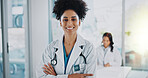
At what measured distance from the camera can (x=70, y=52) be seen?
181 cm

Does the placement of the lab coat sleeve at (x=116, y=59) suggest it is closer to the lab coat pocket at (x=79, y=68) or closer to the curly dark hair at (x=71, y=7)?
the lab coat pocket at (x=79, y=68)

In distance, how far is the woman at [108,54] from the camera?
1975 millimetres

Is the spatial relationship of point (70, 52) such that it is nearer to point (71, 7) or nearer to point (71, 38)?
point (71, 38)

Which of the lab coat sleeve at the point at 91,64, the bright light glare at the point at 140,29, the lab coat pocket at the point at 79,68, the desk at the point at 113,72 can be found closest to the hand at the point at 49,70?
the lab coat pocket at the point at 79,68

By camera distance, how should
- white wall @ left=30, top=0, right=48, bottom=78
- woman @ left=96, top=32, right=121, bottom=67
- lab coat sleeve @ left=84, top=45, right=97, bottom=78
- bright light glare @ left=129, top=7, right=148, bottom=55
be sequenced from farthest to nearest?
white wall @ left=30, top=0, right=48, bottom=78
woman @ left=96, top=32, right=121, bottom=67
bright light glare @ left=129, top=7, right=148, bottom=55
lab coat sleeve @ left=84, top=45, right=97, bottom=78

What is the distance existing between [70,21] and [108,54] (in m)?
0.63

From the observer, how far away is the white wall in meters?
2.37

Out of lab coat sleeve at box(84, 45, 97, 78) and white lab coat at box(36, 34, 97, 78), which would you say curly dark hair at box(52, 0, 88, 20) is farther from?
lab coat sleeve at box(84, 45, 97, 78)

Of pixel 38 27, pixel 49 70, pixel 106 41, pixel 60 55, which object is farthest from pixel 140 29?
pixel 38 27

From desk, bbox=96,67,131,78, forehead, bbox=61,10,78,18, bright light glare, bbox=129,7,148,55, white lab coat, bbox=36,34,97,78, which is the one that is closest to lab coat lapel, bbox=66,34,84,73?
white lab coat, bbox=36,34,97,78

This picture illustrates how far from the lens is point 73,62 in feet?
5.73

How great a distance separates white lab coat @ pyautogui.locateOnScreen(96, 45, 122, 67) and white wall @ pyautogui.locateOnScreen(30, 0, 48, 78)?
2.65ft

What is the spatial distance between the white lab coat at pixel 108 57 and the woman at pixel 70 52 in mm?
272

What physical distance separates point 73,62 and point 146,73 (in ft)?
2.78
